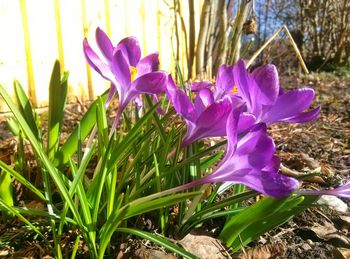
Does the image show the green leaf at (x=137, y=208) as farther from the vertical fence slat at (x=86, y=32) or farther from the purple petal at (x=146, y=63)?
the vertical fence slat at (x=86, y=32)

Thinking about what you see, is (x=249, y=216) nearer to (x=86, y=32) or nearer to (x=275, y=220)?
(x=275, y=220)

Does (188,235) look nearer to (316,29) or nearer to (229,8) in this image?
(229,8)

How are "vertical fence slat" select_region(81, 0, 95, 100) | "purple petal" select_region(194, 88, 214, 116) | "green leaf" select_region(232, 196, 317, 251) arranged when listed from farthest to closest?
1. "vertical fence slat" select_region(81, 0, 95, 100)
2. "green leaf" select_region(232, 196, 317, 251)
3. "purple petal" select_region(194, 88, 214, 116)

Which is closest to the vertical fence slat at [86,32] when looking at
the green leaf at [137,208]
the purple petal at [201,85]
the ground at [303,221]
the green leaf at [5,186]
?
the ground at [303,221]

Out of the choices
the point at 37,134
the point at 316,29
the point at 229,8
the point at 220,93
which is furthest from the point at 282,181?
the point at 316,29

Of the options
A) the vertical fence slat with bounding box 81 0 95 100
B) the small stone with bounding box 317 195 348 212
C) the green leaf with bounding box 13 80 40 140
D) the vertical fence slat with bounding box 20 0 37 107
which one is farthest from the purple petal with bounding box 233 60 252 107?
the vertical fence slat with bounding box 81 0 95 100

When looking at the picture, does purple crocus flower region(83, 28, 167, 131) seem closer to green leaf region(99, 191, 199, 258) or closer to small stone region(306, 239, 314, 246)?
green leaf region(99, 191, 199, 258)

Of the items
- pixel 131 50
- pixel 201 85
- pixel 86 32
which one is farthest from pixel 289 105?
pixel 86 32
